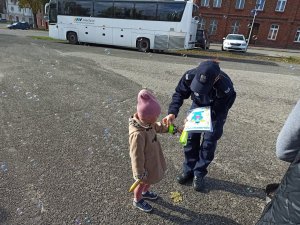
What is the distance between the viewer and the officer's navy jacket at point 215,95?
2.64 meters

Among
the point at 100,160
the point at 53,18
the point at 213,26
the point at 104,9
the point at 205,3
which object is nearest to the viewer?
the point at 100,160

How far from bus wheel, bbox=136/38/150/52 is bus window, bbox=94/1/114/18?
268cm

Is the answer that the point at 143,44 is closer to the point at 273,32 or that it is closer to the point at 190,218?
the point at 190,218

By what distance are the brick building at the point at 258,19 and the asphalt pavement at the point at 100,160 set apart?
31295mm

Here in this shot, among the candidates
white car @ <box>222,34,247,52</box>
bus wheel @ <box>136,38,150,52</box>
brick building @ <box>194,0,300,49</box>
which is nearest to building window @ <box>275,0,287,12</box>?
brick building @ <box>194,0,300,49</box>

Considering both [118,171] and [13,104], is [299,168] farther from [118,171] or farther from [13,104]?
[13,104]

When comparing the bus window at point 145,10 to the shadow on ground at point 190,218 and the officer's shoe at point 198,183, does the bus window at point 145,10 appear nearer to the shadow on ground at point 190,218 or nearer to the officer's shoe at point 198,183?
the officer's shoe at point 198,183

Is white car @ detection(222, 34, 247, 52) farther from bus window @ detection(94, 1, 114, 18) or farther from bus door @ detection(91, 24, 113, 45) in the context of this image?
bus window @ detection(94, 1, 114, 18)

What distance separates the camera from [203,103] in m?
2.82

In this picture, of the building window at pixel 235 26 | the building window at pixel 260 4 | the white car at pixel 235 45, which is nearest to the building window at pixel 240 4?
the building window at pixel 260 4

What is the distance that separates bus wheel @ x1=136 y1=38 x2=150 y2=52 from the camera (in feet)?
56.0

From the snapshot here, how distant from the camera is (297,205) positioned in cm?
132

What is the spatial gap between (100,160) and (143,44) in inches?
580

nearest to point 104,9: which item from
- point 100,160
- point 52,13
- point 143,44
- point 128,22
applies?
point 128,22
